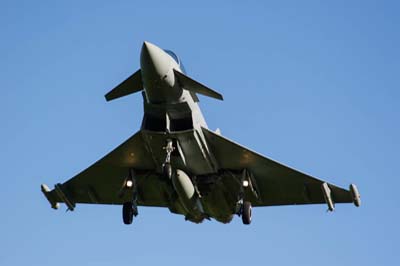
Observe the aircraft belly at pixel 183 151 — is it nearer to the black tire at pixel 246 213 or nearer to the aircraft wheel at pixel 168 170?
the aircraft wheel at pixel 168 170

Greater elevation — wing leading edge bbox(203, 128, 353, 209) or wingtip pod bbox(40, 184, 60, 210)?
wing leading edge bbox(203, 128, 353, 209)

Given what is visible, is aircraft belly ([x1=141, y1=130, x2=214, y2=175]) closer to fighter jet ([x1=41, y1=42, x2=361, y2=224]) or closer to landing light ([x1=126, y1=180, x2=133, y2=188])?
fighter jet ([x1=41, y1=42, x2=361, y2=224])

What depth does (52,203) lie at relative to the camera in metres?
34.2

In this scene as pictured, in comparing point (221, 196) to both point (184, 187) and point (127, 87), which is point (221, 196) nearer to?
point (184, 187)

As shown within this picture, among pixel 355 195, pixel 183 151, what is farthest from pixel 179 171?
pixel 355 195

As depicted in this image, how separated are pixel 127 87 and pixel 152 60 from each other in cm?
238

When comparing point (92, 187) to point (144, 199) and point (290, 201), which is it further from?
point (290, 201)

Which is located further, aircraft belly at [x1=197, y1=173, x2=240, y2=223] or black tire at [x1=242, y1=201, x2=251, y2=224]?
aircraft belly at [x1=197, y1=173, x2=240, y2=223]

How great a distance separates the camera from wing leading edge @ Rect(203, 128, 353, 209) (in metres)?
30.2

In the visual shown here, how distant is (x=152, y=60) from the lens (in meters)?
26.9

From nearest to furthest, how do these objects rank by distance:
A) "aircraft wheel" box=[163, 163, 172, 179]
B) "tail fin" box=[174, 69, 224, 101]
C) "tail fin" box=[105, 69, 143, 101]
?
"tail fin" box=[174, 69, 224, 101]
"aircraft wheel" box=[163, 163, 172, 179]
"tail fin" box=[105, 69, 143, 101]

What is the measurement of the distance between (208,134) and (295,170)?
430 cm

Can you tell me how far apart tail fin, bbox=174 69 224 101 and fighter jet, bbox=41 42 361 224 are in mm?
36

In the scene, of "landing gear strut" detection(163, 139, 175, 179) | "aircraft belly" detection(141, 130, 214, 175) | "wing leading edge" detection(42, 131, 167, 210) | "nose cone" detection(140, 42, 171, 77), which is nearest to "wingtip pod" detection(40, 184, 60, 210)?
"wing leading edge" detection(42, 131, 167, 210)
